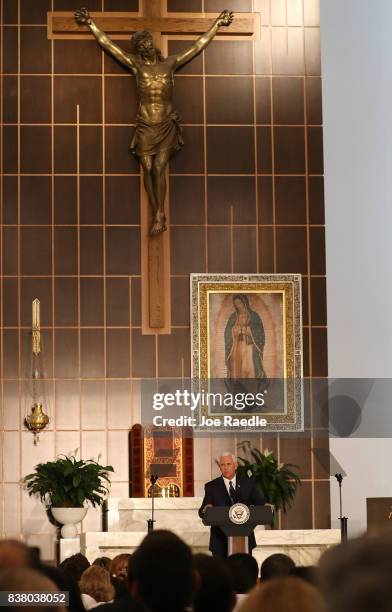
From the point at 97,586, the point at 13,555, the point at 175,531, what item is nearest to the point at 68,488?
the point at 175,531

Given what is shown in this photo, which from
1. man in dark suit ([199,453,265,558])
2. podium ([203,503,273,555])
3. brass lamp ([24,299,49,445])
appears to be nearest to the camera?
podium ([203,503,273,555])

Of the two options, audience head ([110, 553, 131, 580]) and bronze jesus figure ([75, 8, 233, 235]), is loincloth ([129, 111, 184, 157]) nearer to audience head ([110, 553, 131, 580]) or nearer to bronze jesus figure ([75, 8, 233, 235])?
bronze jesus figure ([75, 8, 233, 235])

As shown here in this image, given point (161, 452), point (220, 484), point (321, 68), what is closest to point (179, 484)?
point (161, 452)

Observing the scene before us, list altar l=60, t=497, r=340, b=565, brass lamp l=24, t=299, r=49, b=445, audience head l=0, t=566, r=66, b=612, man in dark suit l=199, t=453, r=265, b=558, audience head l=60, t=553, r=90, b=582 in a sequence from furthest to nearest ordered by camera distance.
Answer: brass lamp l=24, t=299, r=49, b=445
altar l=60, t=497, r=340, b=565
man in dark suit l=199, t=453, r=265, b=558
audience head l=60, t=553, r=90, b=582
audience head l=0, t=566, r=66, b=612

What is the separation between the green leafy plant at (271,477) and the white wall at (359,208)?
1119mm

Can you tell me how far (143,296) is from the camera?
12172mm

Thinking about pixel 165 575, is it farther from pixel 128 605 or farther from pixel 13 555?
pixel 13 555

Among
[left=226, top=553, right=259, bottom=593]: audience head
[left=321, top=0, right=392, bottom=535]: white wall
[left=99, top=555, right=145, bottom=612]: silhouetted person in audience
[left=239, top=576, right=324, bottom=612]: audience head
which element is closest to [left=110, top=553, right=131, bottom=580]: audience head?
[left=226, top=553, right=259, bottom=593]: audience head

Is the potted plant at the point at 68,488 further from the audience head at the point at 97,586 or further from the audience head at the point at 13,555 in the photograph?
the audience head at the point at 13,555

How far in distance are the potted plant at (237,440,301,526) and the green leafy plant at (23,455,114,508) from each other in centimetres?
143

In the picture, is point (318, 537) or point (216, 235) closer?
point (318, 537)

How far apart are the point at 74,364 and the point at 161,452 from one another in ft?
A: 4.31

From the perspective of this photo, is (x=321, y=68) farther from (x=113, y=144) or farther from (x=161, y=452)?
(x=161, y=452)

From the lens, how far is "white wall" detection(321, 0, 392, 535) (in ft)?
40.3
